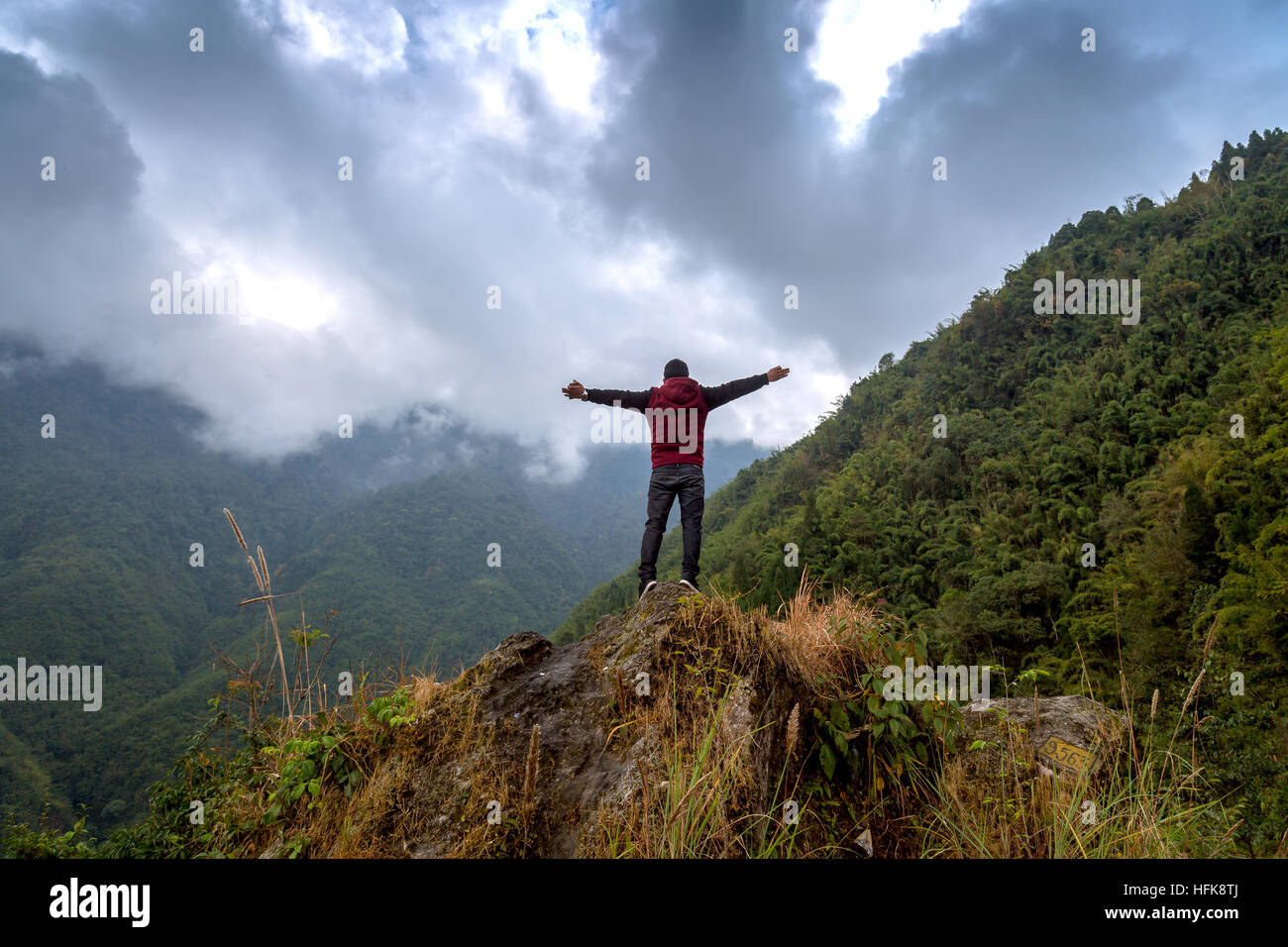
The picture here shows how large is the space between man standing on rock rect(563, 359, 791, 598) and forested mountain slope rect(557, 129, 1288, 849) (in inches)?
141

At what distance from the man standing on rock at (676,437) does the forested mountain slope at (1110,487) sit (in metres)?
3.59

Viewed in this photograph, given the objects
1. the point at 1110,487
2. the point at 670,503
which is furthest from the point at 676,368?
the point at 1110,487

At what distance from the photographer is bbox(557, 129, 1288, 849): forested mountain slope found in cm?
1680

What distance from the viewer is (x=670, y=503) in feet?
19.4

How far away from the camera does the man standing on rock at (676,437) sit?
19.1 feet

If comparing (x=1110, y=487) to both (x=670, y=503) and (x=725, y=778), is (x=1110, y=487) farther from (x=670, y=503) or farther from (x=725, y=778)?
(x=725, y=778)

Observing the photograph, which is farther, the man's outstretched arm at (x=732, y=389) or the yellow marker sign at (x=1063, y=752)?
the man's outstretched arm at (x=732, y=389)

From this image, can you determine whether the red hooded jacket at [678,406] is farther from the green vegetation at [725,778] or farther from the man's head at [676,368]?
the green vegetation at [725,778]

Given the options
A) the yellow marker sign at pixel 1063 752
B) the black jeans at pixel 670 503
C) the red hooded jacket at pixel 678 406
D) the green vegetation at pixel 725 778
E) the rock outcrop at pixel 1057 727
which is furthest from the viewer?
the red hooded jacket at pixel 678 406

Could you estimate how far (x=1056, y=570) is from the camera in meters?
25.7

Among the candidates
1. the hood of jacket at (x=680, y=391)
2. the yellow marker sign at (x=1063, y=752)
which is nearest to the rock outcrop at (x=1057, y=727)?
the yellow marker sign at (x=1063, y=752)

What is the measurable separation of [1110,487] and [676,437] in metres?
33.0
